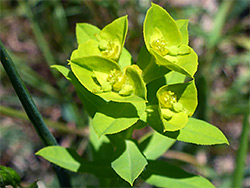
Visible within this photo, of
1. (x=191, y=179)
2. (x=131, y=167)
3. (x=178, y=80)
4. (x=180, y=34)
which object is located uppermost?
(x=180, y=34)

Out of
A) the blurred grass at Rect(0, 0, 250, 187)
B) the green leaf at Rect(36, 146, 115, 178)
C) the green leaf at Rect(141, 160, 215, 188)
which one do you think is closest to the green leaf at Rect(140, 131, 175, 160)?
the green leaf at Rect(141, 160, 215, 188)

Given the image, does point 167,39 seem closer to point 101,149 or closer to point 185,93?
point 185,93

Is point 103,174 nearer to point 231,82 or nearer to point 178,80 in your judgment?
point 178,80

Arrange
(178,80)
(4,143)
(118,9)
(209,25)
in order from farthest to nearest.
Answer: (209,25), (118,9), (4,143), (178,80)

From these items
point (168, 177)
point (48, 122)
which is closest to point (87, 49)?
point (168, 177)

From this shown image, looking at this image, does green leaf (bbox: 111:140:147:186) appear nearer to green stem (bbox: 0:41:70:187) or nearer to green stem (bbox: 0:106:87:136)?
green stem (bbox: 0:41:70:187)

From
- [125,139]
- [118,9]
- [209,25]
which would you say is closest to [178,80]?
[125,139]

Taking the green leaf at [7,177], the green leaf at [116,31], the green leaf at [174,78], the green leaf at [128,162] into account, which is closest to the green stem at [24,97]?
the green leaf at [7,177]
